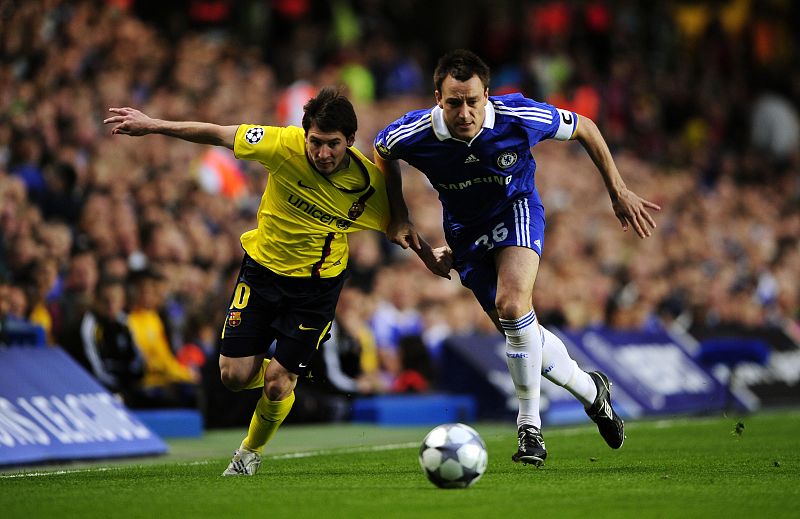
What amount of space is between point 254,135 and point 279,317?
1.18 m

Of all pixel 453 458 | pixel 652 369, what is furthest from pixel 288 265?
pixel 652 369

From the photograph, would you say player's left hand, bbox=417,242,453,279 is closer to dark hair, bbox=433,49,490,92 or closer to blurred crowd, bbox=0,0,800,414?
dark hair, bbox=433,49,490,92

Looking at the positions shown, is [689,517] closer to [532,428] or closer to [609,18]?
[532,428]

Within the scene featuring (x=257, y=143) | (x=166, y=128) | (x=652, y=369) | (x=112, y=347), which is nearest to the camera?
(x=166, y=128)

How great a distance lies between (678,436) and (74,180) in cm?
658

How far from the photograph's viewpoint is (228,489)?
7.27 metres

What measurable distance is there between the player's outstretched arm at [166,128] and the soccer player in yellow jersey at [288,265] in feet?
0.67

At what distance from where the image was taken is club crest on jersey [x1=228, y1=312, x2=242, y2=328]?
8.50 metres

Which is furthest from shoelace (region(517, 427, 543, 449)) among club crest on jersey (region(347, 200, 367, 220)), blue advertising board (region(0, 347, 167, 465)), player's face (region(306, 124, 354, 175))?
blue advertising board (region(0, 347, 167, 465))

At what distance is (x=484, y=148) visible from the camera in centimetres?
822

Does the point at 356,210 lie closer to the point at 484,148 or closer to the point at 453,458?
the point at 484,148

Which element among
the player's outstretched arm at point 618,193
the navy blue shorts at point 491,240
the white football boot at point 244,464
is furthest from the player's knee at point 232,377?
the player's outstretched arm at point 618,193

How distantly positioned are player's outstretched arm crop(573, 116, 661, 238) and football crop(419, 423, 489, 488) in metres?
1.81

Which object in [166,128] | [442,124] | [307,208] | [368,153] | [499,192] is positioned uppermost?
[368,153]
